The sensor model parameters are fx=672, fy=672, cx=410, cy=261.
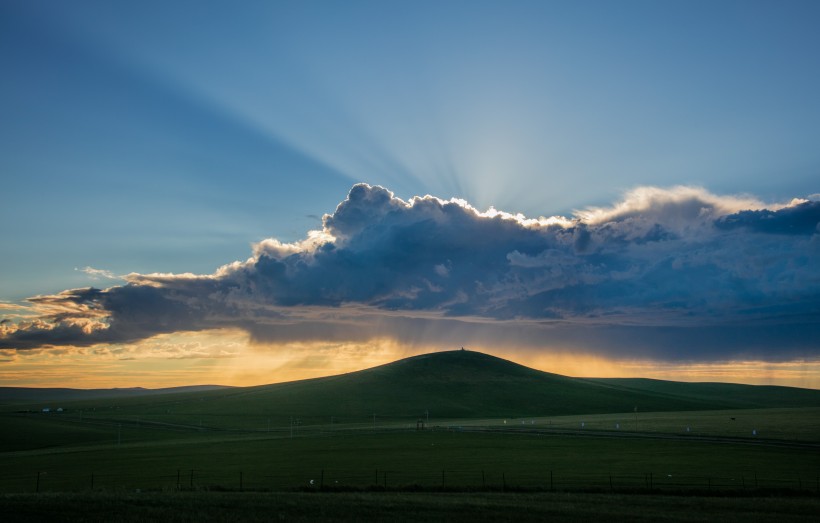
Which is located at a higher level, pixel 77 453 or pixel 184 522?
pixel 184 522

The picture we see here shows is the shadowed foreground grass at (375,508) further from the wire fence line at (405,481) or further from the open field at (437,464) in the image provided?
the open field at (437,464)

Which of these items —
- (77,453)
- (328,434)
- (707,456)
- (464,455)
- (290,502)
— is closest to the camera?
(290,502)

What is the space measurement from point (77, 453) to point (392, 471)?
189 ft

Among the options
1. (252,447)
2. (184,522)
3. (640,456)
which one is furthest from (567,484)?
(252,447)

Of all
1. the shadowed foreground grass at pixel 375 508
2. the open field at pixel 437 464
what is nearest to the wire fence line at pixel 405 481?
the open field at pixel 437 464

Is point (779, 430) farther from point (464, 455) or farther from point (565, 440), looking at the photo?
point (464, 455)

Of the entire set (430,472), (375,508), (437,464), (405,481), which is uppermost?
(375,508)

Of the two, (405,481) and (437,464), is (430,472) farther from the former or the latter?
(437,464)

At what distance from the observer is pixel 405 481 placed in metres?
63.6

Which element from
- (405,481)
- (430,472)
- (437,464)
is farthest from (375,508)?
(437,464)

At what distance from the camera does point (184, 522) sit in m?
33.7

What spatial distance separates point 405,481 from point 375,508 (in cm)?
2542

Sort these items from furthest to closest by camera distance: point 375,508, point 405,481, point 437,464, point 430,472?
point 437,464
point 430,472
point 405,481
point 375,508

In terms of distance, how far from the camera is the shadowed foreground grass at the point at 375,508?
115 feet
